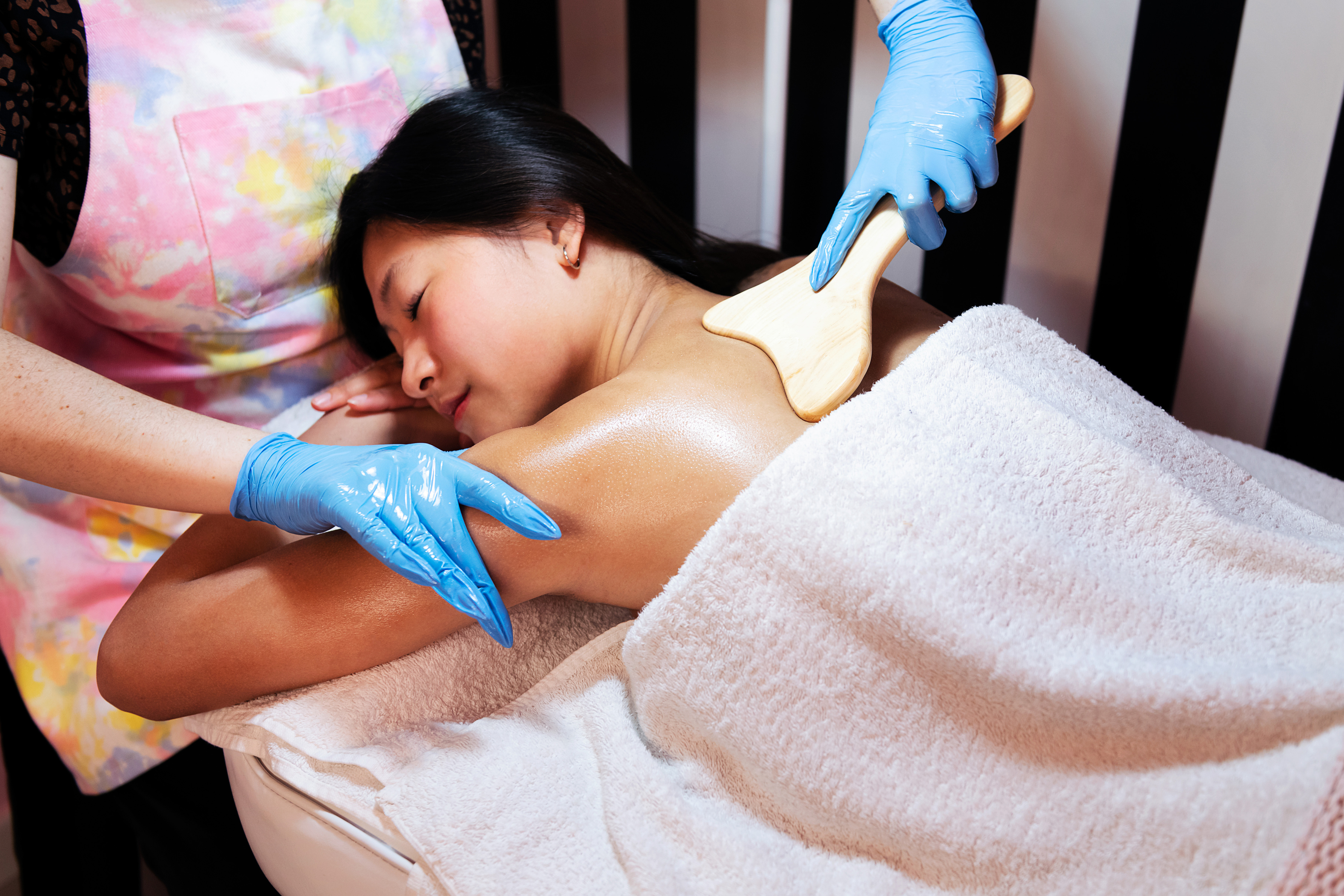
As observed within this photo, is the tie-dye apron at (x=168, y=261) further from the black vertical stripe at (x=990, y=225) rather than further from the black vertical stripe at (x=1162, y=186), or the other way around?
the black vertical stripe at (x=1162, y=186)

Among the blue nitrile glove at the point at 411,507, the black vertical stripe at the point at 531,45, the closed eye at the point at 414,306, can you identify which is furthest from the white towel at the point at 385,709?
the black vertical stripe at the point at 531,45

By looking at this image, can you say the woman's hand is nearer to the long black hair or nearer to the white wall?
the long black hair

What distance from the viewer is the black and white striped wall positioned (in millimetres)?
1227

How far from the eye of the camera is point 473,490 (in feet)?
2.41

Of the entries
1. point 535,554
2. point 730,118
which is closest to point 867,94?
point 730,118

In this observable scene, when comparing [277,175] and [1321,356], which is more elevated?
[277,175]

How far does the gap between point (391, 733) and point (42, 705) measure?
22.3 inches

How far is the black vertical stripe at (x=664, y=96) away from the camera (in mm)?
1587

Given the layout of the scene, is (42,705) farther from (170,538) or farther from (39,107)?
(39,107)

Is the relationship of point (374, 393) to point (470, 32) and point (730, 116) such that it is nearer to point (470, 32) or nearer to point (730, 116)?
point (470, 32)

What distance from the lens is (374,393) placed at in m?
1.11

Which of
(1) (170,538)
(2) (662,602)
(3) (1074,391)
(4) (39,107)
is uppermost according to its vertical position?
(4) (39,107)

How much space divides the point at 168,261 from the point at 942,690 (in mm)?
938

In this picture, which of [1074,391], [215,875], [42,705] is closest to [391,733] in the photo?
→ [215,875]
